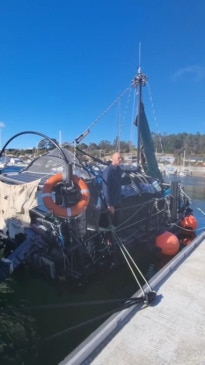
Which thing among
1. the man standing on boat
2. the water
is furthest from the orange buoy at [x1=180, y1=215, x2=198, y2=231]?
the man standing on boat

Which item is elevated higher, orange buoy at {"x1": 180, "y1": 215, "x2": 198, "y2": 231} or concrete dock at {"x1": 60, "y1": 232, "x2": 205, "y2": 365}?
concrete dock at {"x1": 60, "y1": 232, "x2": 205, "y2": 365}

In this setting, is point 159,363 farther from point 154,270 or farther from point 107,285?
point 154,270

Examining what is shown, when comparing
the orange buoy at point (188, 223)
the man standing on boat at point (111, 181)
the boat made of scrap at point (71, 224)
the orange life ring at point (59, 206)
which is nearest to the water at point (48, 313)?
the boat made of scrap at point (71, 224)

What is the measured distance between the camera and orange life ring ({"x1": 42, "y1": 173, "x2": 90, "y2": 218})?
5922 mm

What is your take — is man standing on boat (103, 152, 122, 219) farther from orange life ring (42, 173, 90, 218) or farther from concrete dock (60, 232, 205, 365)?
concrete dock (60, 232, 205, 365)

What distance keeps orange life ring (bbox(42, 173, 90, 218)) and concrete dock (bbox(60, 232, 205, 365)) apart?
2.14m

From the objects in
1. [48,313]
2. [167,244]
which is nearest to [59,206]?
[48,313]

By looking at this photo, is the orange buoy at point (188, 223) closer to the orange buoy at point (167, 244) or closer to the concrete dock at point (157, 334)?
the orange buoy at point (167, 244)

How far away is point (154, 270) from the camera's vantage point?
337 inches

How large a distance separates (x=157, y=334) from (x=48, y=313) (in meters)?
2.59

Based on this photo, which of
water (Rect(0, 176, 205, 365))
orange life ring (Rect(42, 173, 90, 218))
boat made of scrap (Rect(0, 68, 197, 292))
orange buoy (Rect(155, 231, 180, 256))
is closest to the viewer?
water (Rect(0, 176, 205, 365))

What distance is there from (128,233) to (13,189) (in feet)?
11.5

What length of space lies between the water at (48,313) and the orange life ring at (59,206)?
1.79m

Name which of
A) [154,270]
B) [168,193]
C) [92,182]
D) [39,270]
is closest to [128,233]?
[154,270]
